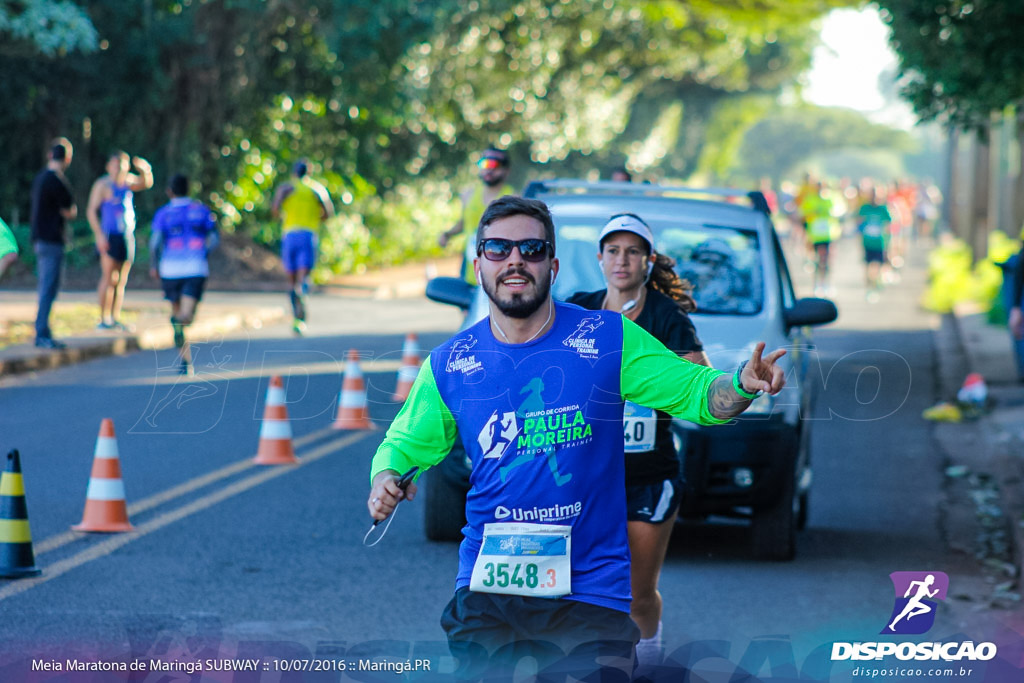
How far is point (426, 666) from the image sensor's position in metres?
5.64

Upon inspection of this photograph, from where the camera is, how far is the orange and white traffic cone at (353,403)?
12.2m

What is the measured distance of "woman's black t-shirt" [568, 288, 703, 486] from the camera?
549cm

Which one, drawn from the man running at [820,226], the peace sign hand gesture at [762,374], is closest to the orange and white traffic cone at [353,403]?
the peace sign hand gesture at [762,374]

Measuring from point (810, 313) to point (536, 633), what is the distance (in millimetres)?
4394

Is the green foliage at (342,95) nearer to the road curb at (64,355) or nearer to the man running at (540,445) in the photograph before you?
the road curb at (64,355)

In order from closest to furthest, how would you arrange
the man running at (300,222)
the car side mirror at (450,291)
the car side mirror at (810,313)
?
1. the car side mirror at (810,313)
2. the car side mirror at (450,291)
3. the man running at (300,222)

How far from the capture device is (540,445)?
3.84 metres

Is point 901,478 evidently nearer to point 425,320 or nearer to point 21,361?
point 21,361

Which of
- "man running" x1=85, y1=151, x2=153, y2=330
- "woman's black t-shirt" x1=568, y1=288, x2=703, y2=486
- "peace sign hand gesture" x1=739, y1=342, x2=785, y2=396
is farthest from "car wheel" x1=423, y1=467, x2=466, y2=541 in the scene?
"man running" x1=85, y1=151, x2=153, y2=330

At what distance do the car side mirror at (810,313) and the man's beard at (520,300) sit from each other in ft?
13.3

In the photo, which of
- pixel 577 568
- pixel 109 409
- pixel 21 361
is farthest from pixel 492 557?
pixel 21 361

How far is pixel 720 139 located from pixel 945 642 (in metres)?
60.0

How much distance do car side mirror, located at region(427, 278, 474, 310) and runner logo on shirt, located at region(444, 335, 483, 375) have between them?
393 centimetres

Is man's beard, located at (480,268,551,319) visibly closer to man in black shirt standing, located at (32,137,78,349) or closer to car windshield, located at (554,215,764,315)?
car windshield, located at (554,215,764,315)
